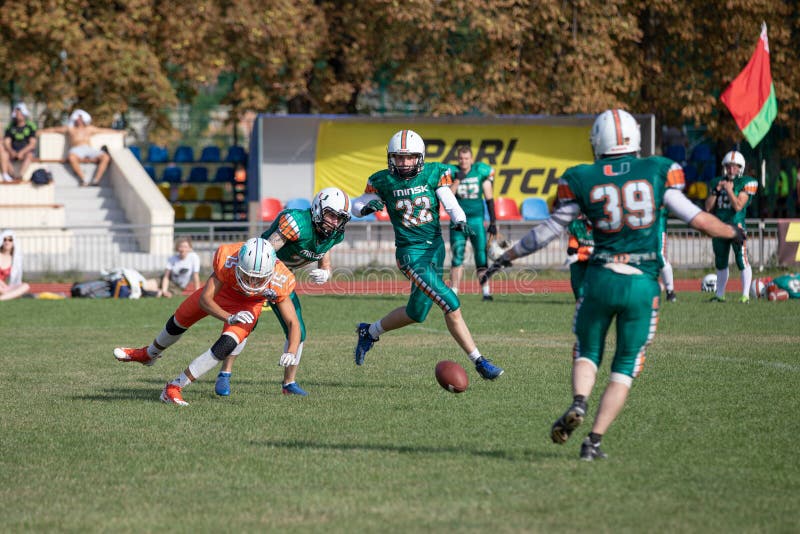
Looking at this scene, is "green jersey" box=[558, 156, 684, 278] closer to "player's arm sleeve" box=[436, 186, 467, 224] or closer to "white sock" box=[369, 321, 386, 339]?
"player's arm sleeve" box=[436, 186, 467, 224]

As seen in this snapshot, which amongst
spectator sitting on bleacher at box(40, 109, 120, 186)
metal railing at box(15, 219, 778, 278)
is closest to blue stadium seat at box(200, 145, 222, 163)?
spectator sitting on bleacher at box(40, 109, 120, 186)

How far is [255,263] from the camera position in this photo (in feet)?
26.8

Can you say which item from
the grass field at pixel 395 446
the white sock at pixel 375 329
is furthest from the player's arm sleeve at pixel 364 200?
the grass field at pixel 395 446

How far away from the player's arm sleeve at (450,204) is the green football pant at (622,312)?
8.62ft

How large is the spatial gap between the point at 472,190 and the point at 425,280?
7.05 m

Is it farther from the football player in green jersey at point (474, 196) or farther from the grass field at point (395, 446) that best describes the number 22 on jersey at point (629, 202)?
the football player in green jersey at point (474, 196)

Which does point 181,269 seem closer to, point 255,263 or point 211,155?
point 211,155

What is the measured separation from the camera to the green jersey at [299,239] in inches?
356

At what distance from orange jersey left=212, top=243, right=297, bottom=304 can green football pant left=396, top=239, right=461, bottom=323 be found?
102 centimetres

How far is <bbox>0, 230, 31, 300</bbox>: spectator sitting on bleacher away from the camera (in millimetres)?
17844

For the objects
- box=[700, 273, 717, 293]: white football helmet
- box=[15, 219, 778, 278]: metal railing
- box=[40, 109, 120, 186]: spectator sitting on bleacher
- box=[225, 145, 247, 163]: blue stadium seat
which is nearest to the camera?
box=[700, 273, 717, 293]: white football helmet

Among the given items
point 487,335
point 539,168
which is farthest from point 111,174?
→ point 487,335

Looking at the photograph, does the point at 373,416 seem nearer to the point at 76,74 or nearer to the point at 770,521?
the point at 770,521

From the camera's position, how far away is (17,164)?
2372 cm
